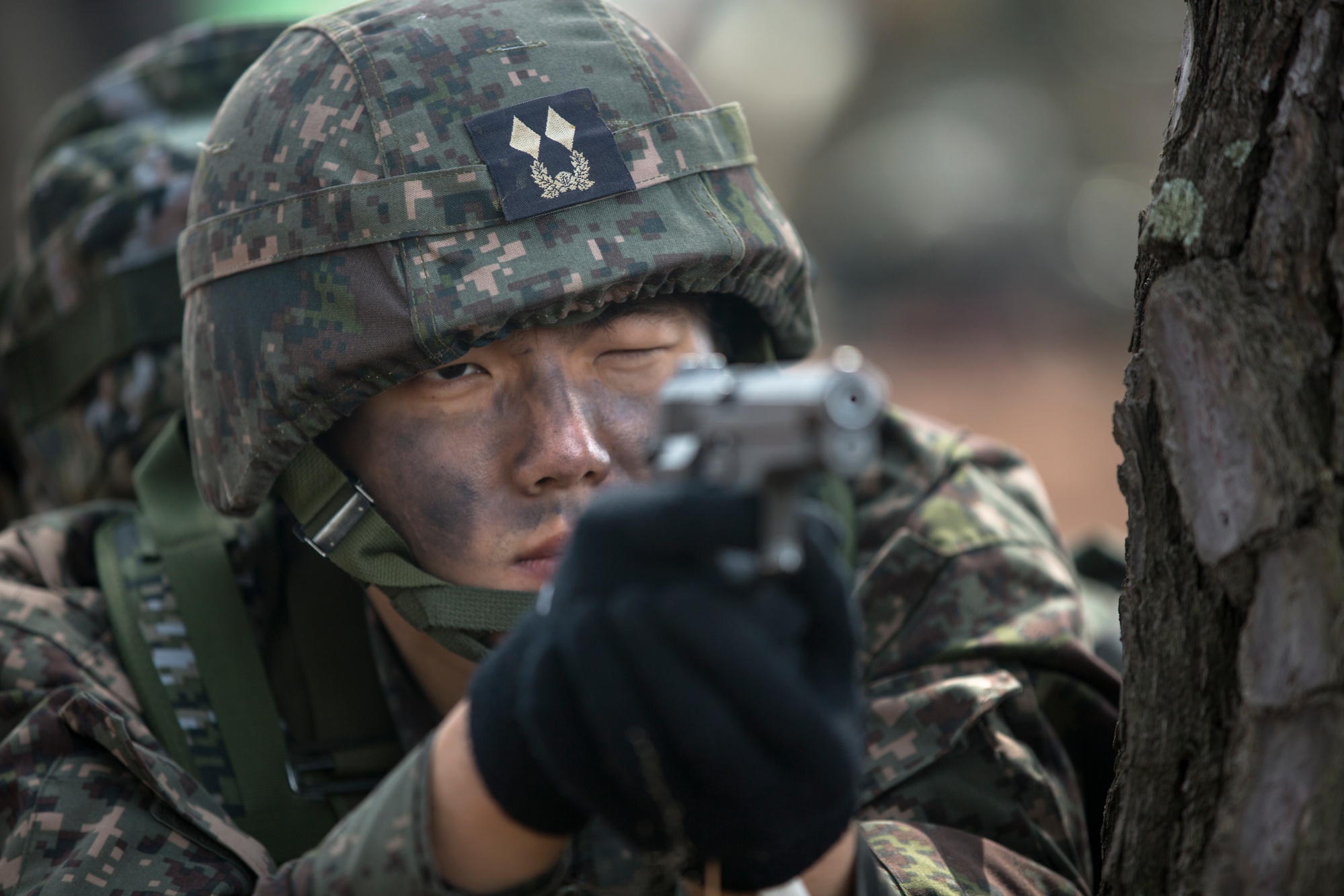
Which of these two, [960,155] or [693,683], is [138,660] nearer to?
[693,683]

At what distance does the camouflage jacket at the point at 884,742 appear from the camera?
1.67 meters

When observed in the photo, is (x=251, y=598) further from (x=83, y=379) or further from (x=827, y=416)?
(x=827, y=416)

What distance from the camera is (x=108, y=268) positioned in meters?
3.01

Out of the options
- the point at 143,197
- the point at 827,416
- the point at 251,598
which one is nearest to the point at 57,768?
the point at 251,598

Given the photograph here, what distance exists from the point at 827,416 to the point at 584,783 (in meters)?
0.44

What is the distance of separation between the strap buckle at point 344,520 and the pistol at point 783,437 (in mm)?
1075

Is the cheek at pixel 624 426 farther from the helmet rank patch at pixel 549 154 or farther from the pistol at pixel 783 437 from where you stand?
the pistol at pixel 783 437

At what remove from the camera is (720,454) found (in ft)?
3.67

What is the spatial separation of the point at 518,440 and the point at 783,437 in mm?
922

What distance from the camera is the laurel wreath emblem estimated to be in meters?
2.00

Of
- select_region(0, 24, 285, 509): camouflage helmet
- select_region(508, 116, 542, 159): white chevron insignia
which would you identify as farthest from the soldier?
select_region(0, 24, 285, 509): camouflage helmet

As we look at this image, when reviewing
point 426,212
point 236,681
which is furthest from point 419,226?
point 236,681

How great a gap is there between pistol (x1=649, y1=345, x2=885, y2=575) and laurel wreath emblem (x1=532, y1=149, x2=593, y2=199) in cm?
95

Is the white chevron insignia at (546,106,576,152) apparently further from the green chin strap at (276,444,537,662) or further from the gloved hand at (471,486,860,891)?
the gloved hand at (471,486,860,891)
